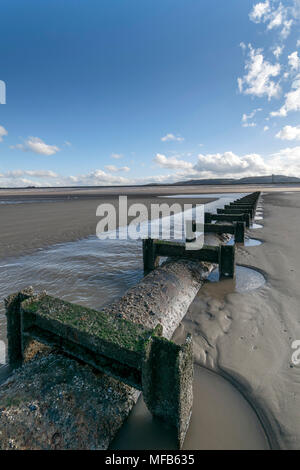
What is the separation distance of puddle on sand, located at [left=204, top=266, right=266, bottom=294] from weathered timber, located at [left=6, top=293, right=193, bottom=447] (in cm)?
320

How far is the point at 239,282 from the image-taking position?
5242mm

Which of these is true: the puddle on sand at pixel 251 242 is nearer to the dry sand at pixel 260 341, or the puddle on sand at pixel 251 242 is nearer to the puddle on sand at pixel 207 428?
the dry sand at pixel 260 341

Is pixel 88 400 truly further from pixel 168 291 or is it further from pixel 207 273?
pixel 207 273

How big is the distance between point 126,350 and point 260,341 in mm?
2405

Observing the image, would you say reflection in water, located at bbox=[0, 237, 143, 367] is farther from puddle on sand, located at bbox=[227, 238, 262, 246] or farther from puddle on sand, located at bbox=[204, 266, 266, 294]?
puddle on sand, located at bbox=[227, 238, 262, 246]

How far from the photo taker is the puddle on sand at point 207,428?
6.33 ft

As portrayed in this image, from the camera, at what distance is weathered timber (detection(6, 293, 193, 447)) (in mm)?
1733

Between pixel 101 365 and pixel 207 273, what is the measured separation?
3795mm

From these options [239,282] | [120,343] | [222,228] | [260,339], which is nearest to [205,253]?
[239,282]

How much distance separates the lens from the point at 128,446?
6.26ft

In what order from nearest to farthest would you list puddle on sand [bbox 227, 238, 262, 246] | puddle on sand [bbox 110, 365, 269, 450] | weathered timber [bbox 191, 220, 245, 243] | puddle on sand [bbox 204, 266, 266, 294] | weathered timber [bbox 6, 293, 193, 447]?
1. weathered timber [bbox 6, 293, 193, 447]
2. puddle on sand [bbox 110, 365, 269, 450]
3. puddle on sand [bbox 204, 266, 266, 294]
4. weathered timber [bbox 191, 220, 245, 243]
5. puddle on sand [bbox 227, 238, 262, 246]

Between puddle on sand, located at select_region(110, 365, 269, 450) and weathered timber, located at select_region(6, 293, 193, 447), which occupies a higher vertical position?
weathered timber, located at select_region(6, 293, 193, 447)

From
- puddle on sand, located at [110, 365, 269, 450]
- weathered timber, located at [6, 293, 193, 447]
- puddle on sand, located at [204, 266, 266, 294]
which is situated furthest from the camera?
puddle on sand, located at [204, 266, 266, 294]

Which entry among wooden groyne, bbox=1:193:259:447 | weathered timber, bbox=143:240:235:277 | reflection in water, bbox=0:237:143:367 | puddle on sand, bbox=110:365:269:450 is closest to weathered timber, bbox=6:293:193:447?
wooden groyne, bbox=1:193:259:447
